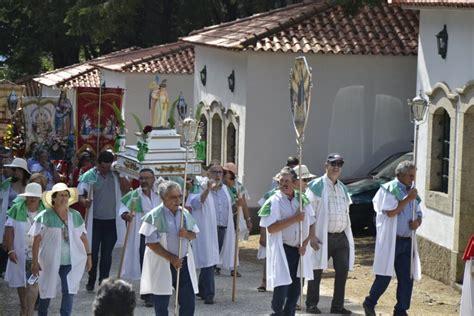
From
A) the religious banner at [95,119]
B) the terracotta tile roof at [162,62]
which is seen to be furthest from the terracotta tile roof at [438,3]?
the terracotta tile roof at [162,62]

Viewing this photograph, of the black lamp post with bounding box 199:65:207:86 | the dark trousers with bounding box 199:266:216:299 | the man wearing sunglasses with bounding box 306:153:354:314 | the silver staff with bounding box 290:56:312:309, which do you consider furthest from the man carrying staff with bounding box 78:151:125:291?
the black lamp post with bounding box 199:65:207:86

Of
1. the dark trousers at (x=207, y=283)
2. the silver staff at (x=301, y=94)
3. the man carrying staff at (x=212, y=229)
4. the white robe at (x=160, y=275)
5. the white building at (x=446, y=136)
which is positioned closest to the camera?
the white robe at (x=160, y=275)

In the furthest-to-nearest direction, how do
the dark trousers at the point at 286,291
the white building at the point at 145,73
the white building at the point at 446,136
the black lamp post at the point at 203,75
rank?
the white building at the point at 145,73 → the black lamp post at the point at 203,75 → the white building at the point at 446,136 → the dark trousers at the point at 286,291

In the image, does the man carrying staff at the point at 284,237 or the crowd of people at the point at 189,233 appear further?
the man carrying staff at the point at 284,237

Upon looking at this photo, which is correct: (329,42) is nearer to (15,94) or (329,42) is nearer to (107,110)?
(107,110)

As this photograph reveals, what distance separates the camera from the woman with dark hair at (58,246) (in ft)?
39.6

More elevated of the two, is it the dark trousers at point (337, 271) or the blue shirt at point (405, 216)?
the blue shirt at point (405, 216)

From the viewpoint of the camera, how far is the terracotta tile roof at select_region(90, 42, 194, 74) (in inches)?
1266

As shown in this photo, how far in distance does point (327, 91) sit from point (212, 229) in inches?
348

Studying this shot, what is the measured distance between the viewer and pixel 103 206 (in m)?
15.3

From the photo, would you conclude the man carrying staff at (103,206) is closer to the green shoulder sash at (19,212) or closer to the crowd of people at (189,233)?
the crowd of people at (189,233)

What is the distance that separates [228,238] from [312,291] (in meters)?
2.65

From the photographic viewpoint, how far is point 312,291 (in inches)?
556

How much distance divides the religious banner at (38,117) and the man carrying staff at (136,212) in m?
11.5
